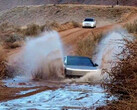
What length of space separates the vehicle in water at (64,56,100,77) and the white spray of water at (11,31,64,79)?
27.6 inches

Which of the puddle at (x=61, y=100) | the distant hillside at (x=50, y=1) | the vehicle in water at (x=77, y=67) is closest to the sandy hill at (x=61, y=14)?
the distant hillside at (x=50, y=1)

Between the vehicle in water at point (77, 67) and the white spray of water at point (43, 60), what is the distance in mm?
702

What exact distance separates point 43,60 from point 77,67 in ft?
13.0

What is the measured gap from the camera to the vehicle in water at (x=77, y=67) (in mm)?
24891

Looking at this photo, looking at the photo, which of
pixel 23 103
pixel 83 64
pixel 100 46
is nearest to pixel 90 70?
pixel 83 64

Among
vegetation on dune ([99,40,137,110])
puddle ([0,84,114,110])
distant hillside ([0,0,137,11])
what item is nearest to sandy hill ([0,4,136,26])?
distant hillside ([0,0,137,11])

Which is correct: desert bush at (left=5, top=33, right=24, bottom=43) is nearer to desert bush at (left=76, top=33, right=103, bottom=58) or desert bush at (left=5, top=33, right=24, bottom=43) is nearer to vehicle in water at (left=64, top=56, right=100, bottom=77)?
desert bush at (left=76, top=33, right=103, bottom=58)

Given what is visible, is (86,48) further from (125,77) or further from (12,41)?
(125,77)

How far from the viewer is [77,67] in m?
25.4

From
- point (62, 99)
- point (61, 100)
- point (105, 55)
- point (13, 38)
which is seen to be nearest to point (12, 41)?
point (13, 38)

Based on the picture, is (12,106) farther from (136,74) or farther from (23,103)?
(136,74)

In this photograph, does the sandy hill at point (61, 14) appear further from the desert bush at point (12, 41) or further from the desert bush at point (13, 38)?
the desert bush at point (12, 41)

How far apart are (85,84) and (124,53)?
1027 cm

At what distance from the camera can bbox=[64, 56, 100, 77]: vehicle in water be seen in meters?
24.9
